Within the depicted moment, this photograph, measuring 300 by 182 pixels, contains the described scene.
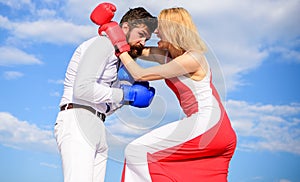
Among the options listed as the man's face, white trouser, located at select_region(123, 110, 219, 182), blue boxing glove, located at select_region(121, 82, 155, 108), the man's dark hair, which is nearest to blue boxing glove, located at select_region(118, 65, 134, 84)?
blue boxing glove, located at select_region(121, 82, 155, 108)

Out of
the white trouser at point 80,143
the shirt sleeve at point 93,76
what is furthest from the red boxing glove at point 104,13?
the white trouser at point 80,143

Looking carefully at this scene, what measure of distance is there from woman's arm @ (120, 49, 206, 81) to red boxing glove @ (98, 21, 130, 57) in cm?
5

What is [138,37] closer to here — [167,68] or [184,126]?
[167,68]

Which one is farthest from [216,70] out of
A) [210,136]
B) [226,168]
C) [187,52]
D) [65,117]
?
[65,117]

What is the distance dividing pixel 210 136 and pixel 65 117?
1.35 metres

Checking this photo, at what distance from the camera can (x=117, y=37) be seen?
4.24m

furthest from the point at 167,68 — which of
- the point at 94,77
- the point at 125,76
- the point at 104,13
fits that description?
the point at 104,13

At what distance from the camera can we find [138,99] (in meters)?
4.34

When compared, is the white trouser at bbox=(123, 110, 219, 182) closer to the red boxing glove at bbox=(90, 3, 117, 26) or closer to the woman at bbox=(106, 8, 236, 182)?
the woman at bbox=(106, 8, 236, 182)

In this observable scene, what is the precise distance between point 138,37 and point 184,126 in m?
0.97

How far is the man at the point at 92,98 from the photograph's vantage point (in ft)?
12.7

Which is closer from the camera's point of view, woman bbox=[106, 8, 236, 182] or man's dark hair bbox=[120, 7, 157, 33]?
woman bbox=[106, 8, 236, 182]

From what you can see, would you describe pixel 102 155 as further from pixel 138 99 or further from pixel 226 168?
pixel 226 168

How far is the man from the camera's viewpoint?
3.86 meters
